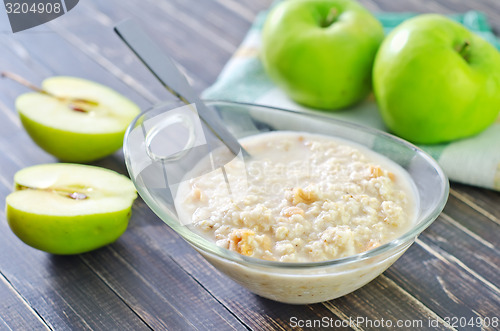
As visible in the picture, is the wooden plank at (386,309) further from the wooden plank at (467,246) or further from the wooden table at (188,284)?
the wooden plank at (467,246)

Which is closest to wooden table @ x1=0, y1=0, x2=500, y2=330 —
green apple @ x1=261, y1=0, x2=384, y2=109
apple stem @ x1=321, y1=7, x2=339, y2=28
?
green apple @ x1=261, y1=0, x2=384, y2=109

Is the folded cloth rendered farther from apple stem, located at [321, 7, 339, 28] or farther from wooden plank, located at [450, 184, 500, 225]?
apple stem, located at [321, 7, 339, 28]

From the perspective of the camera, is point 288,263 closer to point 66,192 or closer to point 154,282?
point 154,282

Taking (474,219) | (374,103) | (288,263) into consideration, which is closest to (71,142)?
(288,263)

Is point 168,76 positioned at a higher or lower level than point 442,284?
higher

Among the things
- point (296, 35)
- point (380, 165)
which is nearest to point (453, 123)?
point (380, 165)

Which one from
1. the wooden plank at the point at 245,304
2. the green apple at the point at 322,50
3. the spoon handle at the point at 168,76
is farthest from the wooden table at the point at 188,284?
the green apple at the point at 322,50

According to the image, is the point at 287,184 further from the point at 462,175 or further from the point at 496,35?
the point at 496,35

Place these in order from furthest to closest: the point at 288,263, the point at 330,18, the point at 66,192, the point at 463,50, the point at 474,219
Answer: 1. the point at 330,18
2. the point at 463,50
3. the point at 474,219
4. the point at 66,192
5. the point at 288,263
